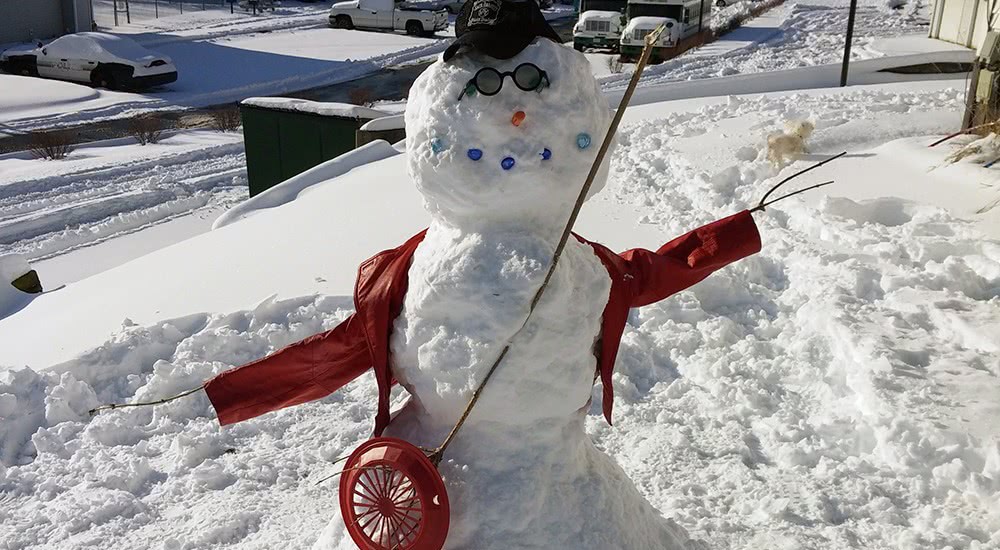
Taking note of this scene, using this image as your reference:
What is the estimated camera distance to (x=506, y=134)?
237 centimetres

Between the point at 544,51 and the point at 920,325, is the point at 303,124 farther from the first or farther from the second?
the point at 544,51

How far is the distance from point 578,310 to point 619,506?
59 centimetres

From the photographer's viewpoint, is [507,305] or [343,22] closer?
[507,305]

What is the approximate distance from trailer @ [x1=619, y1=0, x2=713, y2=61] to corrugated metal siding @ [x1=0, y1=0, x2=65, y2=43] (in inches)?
587

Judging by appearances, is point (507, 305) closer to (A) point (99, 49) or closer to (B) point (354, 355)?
(B) point (354, 355)

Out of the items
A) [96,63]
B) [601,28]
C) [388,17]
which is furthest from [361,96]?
[388,17]

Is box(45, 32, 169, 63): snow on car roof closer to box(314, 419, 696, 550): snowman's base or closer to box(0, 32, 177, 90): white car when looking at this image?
box(0, 32, 177, 90): white car

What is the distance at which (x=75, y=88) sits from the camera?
1780 centimetres

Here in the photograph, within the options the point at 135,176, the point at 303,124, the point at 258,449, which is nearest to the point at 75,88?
the point at 135,176

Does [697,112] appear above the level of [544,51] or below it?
below

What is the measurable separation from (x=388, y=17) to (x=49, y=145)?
1533 centimetres

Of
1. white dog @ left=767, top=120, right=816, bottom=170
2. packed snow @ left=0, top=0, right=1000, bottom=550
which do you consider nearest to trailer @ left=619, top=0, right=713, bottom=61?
white dog @ left=767, top=120, right=816, bottom=170

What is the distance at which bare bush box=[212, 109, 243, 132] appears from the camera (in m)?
15.5

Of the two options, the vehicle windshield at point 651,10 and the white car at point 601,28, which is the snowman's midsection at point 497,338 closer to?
the vehicle windshield at point 651,10
